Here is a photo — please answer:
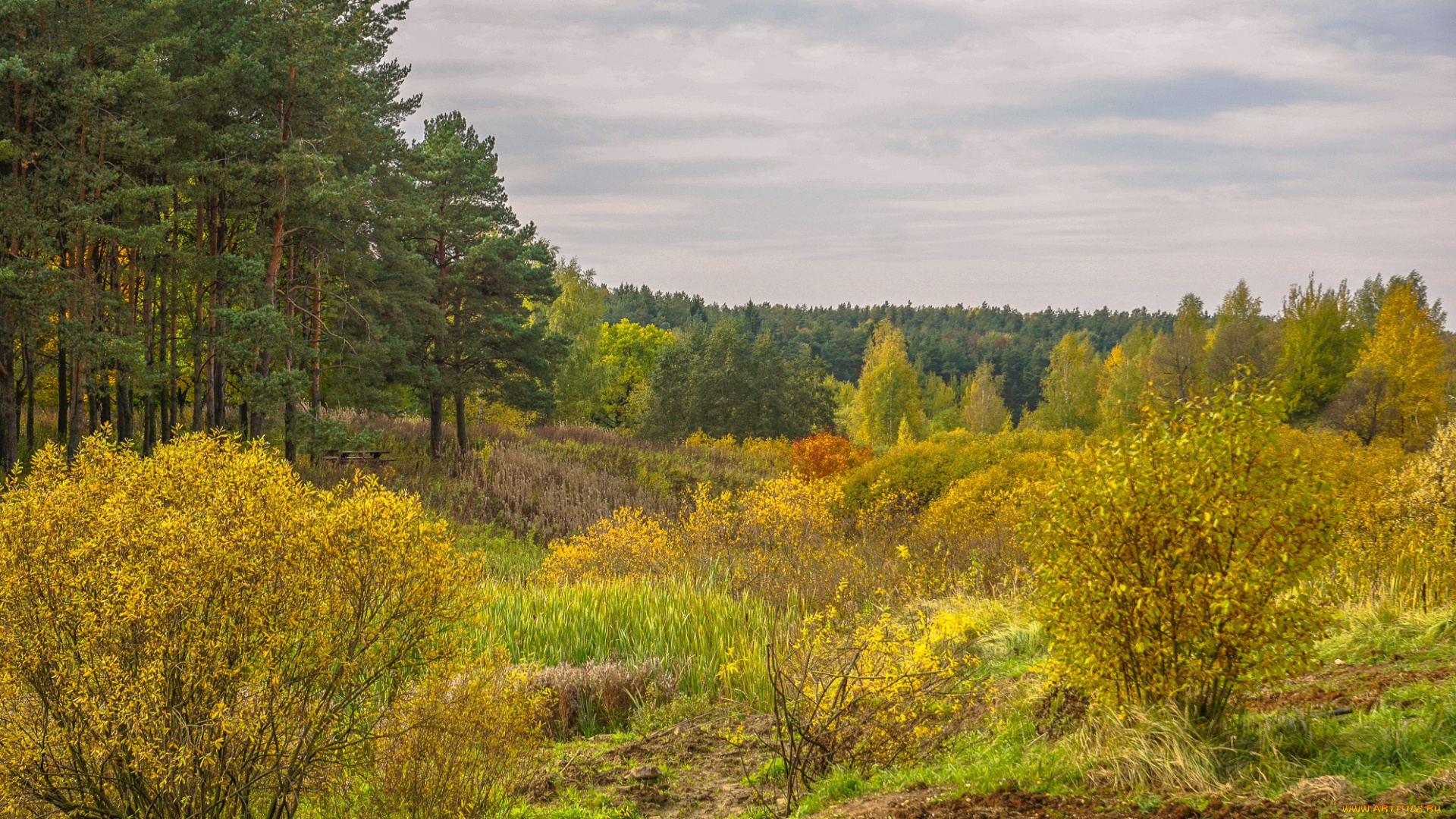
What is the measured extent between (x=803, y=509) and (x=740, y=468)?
15125mm

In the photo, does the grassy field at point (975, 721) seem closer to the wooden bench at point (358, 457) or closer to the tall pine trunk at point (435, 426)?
the wooden bench at point (358, 457)

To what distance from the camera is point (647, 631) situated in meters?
8.18

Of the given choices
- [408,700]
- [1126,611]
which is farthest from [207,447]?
[1126,611]

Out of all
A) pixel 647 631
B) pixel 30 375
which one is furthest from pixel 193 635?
pixel 30 375

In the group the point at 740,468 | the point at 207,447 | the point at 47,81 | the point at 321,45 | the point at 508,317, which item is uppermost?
the point at 321,45

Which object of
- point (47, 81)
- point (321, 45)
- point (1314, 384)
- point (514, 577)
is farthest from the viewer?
point (1314, 384)

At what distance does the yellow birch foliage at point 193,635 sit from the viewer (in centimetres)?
368

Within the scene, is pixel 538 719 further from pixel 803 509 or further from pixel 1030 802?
pixel 803 509

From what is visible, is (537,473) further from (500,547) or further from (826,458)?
(826,458)

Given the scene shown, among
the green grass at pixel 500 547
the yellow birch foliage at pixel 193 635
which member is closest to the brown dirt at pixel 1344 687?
the yellow birch foliage at pixel 193 635

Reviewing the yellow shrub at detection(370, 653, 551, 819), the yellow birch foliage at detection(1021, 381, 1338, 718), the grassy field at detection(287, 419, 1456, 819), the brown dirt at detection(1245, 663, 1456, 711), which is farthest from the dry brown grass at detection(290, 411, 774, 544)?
the yellow birch foliage at detection(1021, 381, 1338, 718)

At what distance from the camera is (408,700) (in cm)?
438

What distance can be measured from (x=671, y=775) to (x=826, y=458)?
19.2 m

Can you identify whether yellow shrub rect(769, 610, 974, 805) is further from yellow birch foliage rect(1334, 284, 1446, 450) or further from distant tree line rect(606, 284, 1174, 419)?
distant tree line rect(606, 284, 1174, 419)
